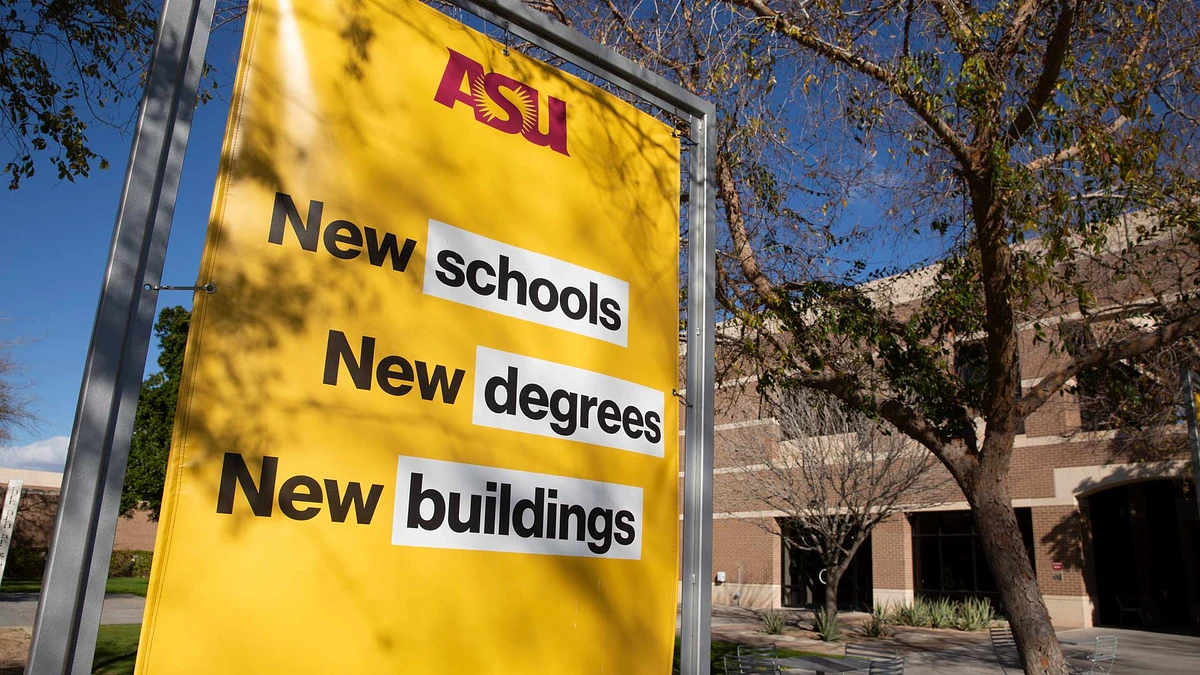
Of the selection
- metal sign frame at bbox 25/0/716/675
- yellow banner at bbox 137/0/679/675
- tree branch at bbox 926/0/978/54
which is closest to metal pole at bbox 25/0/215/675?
metal sign frame at bbox 25/0/716/675

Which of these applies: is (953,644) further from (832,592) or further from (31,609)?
(31,609)

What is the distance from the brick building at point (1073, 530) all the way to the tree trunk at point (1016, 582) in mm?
Answer: 12554

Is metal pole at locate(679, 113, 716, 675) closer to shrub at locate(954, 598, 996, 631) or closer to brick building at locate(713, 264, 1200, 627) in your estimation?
brick building at locate(713, 264, 1200, 627)

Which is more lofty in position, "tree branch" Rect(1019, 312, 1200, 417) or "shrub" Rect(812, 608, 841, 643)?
"tree branch" Rect(1019, 312, 1200, 417)

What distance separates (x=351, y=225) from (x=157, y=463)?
104 feet

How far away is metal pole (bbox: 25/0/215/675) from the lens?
1.66 meters

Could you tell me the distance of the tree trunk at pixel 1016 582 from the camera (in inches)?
320

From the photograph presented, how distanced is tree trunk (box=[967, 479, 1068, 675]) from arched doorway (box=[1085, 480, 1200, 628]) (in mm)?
19483

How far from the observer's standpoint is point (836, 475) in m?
22.7

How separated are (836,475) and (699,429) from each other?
20.9 m

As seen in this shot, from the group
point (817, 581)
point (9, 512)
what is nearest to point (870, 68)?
point (9, 512)

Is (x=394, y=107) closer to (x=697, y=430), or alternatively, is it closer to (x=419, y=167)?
(x=419, y=167)

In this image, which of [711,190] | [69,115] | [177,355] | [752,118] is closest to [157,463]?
[177,355]

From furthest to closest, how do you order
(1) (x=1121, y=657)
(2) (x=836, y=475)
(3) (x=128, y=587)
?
(3) (x=128, y=587), (2) (x=836, y=475), (1) (x=1121, y=657)
